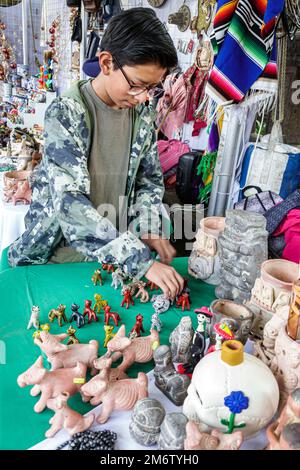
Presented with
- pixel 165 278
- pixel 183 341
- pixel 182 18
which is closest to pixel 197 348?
pixel 183 341

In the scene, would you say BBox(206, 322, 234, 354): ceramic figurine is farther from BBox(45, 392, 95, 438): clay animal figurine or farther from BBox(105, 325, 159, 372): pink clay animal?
BBox(45, 392, 95, 438): clay animal figurine

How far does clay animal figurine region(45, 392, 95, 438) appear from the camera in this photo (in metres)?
0.68

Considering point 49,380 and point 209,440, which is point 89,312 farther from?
point 209,440

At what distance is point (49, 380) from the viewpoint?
30.0 inches

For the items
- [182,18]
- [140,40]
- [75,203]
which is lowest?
[75,203]

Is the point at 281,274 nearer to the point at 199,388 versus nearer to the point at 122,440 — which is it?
the point at 199,388

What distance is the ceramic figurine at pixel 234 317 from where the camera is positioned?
2.85 ft

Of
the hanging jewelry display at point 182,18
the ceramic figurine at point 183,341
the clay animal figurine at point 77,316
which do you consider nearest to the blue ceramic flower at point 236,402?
the ceramic figurine at point 183,341

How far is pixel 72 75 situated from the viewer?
18.5 ft

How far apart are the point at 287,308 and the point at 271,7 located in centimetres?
175

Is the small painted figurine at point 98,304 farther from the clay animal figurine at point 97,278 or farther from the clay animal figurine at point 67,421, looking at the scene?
the clay animal figurine at point 67,421

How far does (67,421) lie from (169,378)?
0.72 feet

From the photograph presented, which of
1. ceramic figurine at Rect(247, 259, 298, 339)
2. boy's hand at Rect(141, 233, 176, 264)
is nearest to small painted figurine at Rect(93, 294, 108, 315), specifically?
boy's hand at Rect(141, 233, 176, 264)

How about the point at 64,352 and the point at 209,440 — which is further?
the point at 64,352
